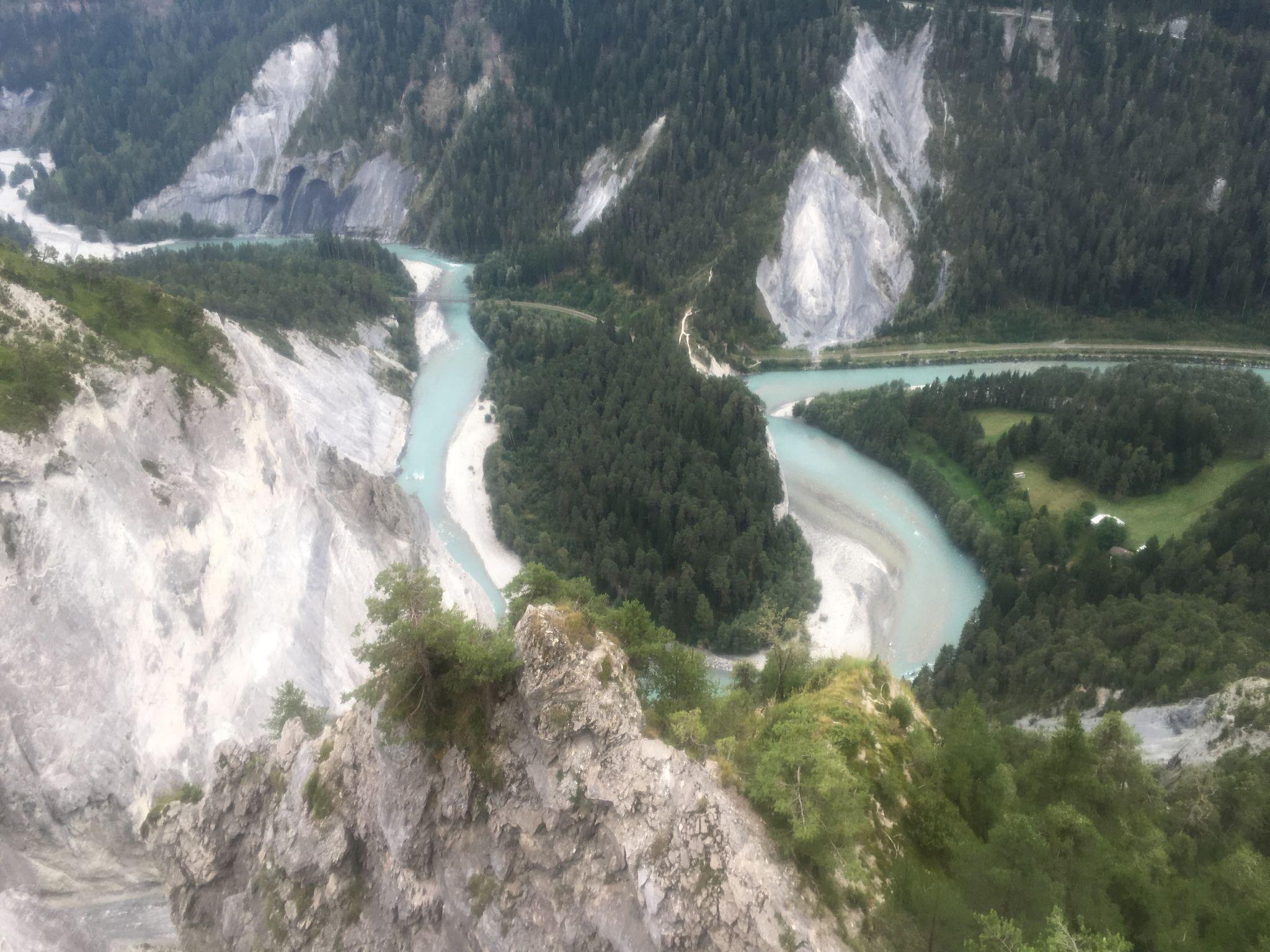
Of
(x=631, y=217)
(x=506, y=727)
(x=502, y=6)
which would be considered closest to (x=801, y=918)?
(x=506, y=727)

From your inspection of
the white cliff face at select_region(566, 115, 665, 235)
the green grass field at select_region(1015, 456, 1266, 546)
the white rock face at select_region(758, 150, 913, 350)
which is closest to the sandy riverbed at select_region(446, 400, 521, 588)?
the white rock face at select_region(758, 150, 913, 350)

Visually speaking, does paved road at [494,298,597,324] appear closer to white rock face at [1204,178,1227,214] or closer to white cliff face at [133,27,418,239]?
white cliff face at [133,27,418,239]

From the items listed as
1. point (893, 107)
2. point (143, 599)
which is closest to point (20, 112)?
point (893, 107)

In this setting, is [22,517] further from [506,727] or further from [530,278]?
[530,278]

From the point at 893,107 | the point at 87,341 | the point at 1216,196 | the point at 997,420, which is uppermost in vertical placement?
the point at 893,107

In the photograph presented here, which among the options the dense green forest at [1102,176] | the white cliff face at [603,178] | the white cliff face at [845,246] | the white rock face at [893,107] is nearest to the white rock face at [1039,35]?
the dense green forest at [1102,176]

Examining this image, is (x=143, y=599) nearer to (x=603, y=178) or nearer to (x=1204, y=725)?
(x=1204, y=725)

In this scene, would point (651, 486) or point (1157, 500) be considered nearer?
point (651, 486)

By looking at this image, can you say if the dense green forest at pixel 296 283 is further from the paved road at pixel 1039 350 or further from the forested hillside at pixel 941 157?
the paved road at pixel 1039 350
